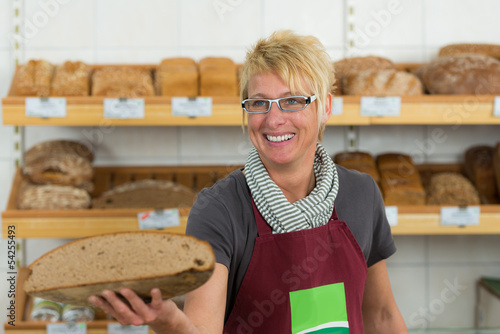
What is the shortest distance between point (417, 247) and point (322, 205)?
1.66m

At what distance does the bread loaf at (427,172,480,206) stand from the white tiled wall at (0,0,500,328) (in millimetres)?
311

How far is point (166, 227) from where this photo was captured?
2109 millimetres

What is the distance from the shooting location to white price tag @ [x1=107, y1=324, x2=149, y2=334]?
2150 mm

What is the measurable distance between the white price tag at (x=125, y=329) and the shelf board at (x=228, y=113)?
812mm

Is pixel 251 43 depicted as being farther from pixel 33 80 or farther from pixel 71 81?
pixel 33 80

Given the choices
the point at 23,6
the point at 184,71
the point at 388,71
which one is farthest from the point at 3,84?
the point at 388,71

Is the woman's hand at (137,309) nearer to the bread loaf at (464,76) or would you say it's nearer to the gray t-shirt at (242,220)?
the gray t-shirt at (242,220)

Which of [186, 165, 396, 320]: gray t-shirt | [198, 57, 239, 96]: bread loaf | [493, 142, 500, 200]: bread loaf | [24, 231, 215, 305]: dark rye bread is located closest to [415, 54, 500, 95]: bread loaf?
[493, 142, 500, 200]: bread loaf

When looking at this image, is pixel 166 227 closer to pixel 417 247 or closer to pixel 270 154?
pixel 270 154

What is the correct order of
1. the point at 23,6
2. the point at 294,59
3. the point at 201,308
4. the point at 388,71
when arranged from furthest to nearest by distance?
the point at 23,6
the point at 388,71
the point at 294,59
the point at 201,308

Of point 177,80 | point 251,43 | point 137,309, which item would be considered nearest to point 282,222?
point 137,309

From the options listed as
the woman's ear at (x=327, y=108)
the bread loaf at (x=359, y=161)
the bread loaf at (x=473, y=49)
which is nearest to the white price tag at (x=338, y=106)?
the bread loaf at (x=359, y=161)

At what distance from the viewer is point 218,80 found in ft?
7.30

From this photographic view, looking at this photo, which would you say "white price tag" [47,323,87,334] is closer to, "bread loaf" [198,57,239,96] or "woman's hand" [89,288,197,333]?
"bread loaf" [198,57,239,96]
